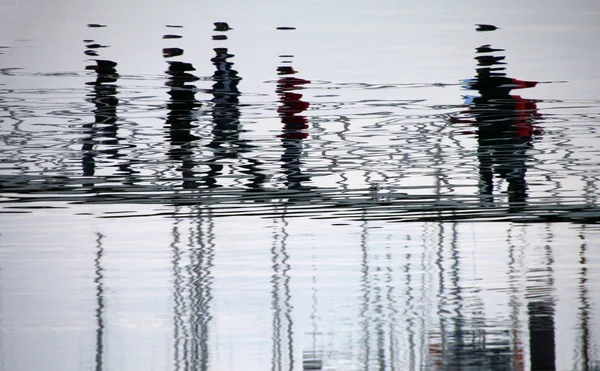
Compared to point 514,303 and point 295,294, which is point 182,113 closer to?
point 295,294

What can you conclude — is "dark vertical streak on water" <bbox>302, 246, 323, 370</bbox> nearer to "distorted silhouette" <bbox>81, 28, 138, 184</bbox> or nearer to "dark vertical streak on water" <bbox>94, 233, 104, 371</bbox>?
"dark vertical streak on water" <bbox>94, 233, 104, 371</bbox>

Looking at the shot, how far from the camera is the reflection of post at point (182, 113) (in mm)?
10126

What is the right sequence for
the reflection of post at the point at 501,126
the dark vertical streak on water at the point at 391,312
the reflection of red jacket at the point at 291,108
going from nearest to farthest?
1. the dark vertical streak on water at the point at 391,312
2. the reflection of post at the point at 501,126
3. the reflection of red jacket at the point at 291,108

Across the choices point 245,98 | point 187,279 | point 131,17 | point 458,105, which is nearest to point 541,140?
point 458,105

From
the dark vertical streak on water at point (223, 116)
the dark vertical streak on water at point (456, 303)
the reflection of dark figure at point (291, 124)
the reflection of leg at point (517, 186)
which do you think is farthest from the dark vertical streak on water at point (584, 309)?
the dark vertical streak on water at point (223, 116)

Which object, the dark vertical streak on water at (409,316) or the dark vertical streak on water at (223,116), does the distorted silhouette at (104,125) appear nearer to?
the dark vertical streak on water at (223,116)

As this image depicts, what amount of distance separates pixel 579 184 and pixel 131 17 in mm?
9166

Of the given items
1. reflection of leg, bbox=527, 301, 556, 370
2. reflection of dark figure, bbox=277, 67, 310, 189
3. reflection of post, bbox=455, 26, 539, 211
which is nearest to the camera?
reflection of leg, bbox=527, 301, 556, 370

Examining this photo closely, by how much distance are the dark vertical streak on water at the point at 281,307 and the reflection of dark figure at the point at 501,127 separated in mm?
1906

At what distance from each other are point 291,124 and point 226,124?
0.58 m

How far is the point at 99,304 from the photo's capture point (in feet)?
21.4

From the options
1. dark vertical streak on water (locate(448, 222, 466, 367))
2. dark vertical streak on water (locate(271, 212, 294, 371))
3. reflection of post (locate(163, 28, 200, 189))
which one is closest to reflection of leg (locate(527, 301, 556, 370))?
dark vertical streak on water (locate(448, 222, 466, 367))

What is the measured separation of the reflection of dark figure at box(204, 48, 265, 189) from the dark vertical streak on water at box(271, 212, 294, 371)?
178 centimetres

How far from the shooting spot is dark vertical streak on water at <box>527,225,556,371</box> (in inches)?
221
